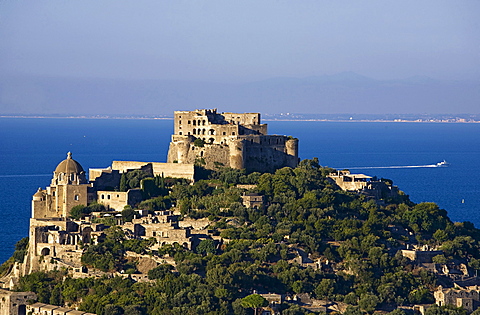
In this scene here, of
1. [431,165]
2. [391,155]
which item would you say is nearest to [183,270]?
[431,165]

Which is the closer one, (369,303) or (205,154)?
(369,303)

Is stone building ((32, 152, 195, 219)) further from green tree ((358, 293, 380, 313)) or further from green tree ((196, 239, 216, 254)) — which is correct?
green tree ((358, 293, 380, 313))

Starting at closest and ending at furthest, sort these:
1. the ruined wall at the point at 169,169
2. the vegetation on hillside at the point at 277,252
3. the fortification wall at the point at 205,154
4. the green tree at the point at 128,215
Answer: the vegetation on hillside at the point at 277,252 → the green tree at the point at 128,215 → the ruined wall at the point at 169,169 → the fortification wall at the point at 205,154

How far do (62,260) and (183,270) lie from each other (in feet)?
24.9

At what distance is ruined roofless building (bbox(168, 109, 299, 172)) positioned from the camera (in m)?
73.4

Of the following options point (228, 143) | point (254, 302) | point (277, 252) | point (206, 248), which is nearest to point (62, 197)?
point (206, 248)

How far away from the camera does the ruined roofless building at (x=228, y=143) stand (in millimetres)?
73438

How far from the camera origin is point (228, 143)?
74.1 metres

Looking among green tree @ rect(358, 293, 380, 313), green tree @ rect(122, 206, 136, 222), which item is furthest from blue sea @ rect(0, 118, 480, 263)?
green tree @ rect(358, 293, 380, 313)

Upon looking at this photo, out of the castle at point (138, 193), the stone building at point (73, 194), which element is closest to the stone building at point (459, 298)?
the castle at point (138, 193)

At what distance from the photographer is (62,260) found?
62.5 m

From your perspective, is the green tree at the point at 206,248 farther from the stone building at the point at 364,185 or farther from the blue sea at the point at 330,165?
the blue sea at the point at 330,165

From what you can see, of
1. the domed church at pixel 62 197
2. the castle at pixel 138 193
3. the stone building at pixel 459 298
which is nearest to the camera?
the stone building at pixel 459 298

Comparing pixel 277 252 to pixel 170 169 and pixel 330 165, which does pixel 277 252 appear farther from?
pixel 330 165
